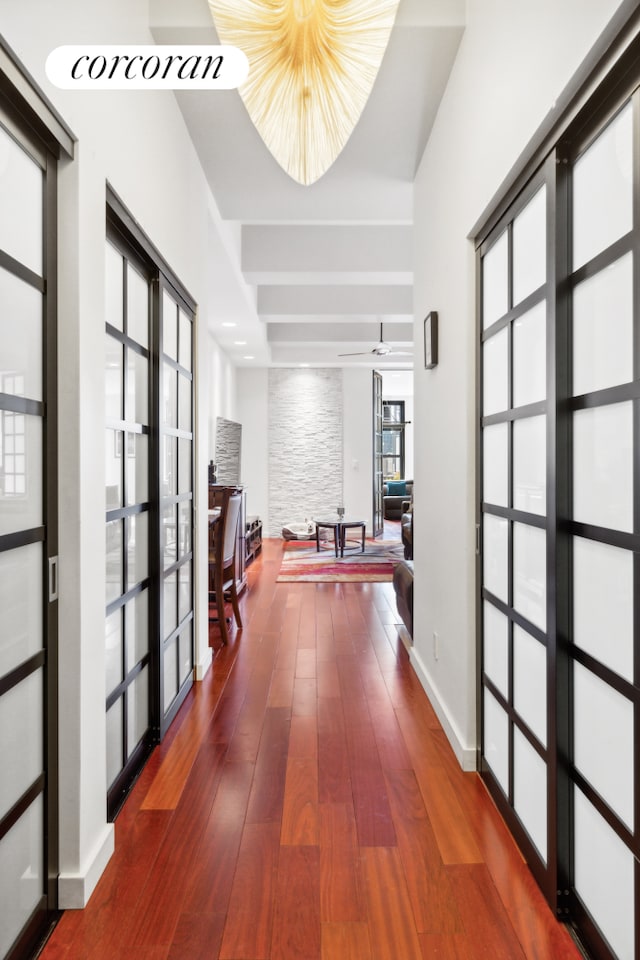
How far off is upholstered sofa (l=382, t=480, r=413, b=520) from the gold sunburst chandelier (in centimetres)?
937

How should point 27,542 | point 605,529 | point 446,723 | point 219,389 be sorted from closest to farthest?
point 605,529, point 27,542, point 446,723, point 219,389

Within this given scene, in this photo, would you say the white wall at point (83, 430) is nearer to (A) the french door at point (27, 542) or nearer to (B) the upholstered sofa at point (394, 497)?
(A) the french door at point (27, 542)

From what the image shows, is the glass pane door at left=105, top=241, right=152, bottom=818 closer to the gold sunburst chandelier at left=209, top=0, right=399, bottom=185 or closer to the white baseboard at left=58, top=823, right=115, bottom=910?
the white baseboard at left=58, top=823, right=115, bottom=910

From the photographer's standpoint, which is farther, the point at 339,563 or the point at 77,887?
the point at 339,563

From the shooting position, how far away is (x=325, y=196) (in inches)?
139

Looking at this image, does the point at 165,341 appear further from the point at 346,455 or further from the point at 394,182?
the point at 346,455

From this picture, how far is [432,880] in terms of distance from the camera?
5.31ft

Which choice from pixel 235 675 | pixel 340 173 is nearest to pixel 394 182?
pixel 340 173

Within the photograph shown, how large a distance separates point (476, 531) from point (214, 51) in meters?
1.77

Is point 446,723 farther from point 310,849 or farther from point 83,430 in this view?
point 83,430

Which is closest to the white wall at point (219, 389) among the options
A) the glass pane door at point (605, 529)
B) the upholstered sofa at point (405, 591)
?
the upholstered sofa at point (405, 591)

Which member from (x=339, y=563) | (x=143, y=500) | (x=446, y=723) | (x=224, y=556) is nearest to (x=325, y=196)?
(x=143, y=500)

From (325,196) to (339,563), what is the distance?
4.34 m

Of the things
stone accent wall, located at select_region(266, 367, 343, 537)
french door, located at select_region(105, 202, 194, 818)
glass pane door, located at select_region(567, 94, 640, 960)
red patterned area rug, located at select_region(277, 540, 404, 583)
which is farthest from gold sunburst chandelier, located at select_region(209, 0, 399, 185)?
stone accent wall, located at select_region(266, 367, 343, 537)
